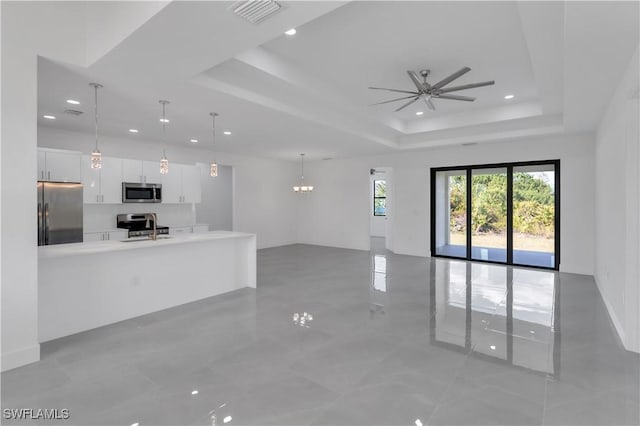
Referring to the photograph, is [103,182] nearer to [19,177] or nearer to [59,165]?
[59,165]

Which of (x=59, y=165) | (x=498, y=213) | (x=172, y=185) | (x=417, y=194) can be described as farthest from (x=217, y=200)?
(x=498, y=213)

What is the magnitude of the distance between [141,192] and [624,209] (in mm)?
7777

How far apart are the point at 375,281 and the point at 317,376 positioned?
3414 mm

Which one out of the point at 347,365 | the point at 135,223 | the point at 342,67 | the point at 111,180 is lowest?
the point at 347,365

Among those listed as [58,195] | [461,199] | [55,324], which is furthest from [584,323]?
[58,195]

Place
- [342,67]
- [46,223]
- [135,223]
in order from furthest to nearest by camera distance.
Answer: [135,223], [46,223], [342,67]

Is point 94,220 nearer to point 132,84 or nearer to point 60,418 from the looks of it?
point 132,84

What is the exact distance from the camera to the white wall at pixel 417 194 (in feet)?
21.5

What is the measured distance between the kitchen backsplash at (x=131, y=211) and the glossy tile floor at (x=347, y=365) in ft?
12.2

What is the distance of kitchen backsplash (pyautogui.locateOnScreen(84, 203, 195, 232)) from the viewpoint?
6.73 meters

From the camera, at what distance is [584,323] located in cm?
388

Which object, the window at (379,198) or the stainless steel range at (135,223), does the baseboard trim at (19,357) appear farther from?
the window at (379,198)

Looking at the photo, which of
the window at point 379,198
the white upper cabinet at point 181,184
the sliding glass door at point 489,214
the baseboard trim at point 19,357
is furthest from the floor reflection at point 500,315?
the window at point 379,198

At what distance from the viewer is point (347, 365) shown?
2.90 metres
